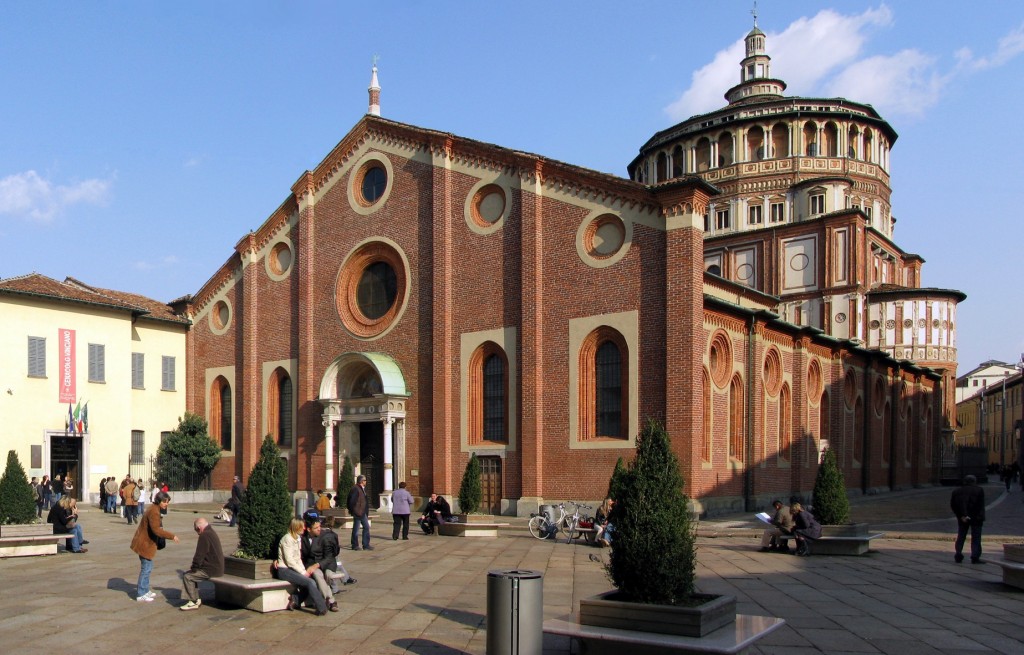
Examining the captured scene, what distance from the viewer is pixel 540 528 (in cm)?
2105

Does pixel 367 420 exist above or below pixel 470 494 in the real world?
above

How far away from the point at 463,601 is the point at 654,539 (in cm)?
424

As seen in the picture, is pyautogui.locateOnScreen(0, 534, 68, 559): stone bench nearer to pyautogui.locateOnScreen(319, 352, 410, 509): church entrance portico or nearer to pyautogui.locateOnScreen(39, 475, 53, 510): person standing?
pyautogui.locateOnScreen(319, 352, 410, 509): church entrance portico

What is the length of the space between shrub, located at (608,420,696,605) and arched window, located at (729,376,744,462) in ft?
59.4

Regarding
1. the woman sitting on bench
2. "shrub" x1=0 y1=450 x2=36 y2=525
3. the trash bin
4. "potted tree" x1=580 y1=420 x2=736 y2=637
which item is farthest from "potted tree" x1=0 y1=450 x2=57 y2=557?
the woman sitting on bench

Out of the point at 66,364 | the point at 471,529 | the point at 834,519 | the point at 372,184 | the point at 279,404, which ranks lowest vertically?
the point at 471,529

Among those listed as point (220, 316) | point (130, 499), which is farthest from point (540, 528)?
point (220, 316)

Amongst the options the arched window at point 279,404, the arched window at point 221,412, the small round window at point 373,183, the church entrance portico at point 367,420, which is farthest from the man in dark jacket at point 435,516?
the arched window at point 221,412

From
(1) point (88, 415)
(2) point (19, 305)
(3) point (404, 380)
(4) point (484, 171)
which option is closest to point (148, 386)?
(1) point (88, 415)

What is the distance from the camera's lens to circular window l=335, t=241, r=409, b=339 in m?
30.5

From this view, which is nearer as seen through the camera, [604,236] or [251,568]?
[251,568]

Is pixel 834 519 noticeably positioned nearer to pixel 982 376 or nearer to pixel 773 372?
pixel 773 372

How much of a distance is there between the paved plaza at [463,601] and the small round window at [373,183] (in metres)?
15.6

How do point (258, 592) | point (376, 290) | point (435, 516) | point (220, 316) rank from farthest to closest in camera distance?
point (220, 316) → point (376, 290) → point (435, 516) → point (258, 592)
